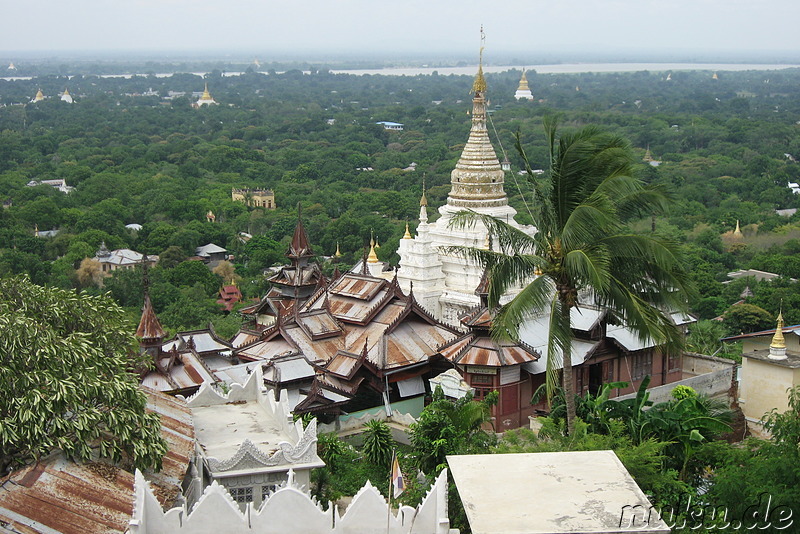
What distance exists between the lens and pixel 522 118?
181m

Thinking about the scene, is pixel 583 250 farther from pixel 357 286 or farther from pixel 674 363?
pixel 357 286

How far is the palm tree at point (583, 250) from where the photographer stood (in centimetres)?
1994

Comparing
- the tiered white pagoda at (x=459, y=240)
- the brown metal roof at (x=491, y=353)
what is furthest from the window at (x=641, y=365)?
the tiered white pagoda at (x=459, y=240)

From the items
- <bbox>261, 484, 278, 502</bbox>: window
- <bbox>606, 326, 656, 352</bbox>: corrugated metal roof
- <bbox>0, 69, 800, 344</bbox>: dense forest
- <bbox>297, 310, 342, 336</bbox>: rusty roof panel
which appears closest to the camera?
<bbox>261, 484, 278, 502</bbox>: window

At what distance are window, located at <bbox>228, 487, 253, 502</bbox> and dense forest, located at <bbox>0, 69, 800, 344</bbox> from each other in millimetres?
7900

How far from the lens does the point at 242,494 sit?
66.6 ft

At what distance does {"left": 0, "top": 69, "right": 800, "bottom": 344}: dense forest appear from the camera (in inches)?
2388

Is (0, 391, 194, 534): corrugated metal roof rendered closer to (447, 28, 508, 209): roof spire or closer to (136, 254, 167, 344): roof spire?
(136, 254, 167, 344): roof spire

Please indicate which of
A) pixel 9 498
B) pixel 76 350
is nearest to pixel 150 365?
pixel 76 350

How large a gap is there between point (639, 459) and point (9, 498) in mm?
10198

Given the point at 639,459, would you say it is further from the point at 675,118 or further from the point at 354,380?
the point at 675,118

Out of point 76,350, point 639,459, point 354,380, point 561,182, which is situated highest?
point 561,182

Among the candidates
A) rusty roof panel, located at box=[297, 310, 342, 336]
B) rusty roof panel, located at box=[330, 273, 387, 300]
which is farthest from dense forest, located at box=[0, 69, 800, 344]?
rusty roof panel, located at box=[297, 310, 342, 336]

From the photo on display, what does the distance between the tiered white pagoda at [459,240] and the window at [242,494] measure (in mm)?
17365
